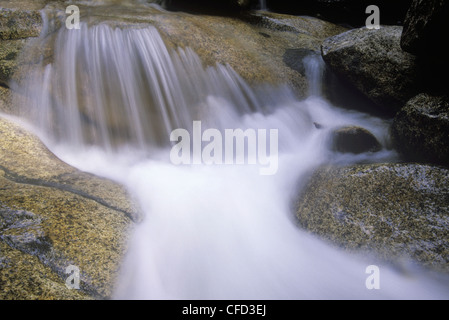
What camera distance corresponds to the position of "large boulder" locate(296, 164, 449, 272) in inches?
119

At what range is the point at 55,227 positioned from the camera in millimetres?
2662

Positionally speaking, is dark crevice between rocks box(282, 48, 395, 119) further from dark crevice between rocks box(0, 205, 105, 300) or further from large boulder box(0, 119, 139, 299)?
dark crevice between rocks box(0, 205, 105, 300)

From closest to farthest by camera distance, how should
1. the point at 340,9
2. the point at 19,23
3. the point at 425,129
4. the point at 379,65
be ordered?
the point at 425,129
the point at 379,65
the point at 19,23
the point at 340,9

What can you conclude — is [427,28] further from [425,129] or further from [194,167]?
[194,167]

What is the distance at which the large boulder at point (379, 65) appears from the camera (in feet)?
15.6

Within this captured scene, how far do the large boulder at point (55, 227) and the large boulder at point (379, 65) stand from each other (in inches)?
177

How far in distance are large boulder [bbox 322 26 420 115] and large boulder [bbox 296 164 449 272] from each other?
1821mm

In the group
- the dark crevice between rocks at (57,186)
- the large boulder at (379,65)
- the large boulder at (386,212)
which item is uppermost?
the large boulder at (379,65)

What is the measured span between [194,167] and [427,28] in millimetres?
3816

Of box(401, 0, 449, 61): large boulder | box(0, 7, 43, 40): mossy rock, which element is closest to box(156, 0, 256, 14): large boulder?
box(0, 7, 43, 40): mossy rock

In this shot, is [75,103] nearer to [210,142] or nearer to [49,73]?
[49,73]

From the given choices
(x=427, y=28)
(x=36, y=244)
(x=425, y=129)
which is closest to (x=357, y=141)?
(x=425, y=129)

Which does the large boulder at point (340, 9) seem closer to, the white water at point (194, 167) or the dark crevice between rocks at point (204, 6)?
the dark crevice between rocks at point (204, 6)

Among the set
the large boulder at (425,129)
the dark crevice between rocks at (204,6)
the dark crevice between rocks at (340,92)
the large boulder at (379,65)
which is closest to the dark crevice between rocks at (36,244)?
the large boulder at (425,129)
